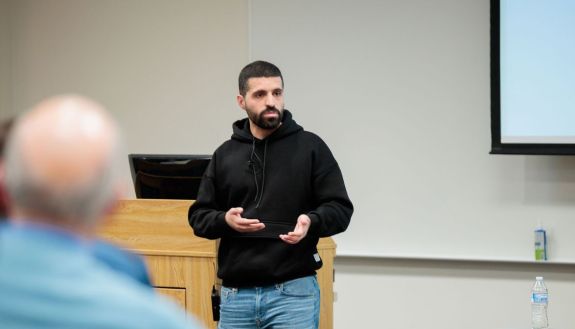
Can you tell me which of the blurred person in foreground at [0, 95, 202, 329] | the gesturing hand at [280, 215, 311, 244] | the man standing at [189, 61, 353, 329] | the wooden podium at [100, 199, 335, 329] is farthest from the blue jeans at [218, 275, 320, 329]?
the blurred person in foreground at [0, 95, 202, 329]

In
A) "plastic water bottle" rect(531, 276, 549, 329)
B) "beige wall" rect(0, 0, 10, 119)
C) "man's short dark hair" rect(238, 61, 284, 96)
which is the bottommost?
"plastic water bottle" rect(531, 276, 549, 329)

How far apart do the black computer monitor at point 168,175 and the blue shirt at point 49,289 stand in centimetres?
248

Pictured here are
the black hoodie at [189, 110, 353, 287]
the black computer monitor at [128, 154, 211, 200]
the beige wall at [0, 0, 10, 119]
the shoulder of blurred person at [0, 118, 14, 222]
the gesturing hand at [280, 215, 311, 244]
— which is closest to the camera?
the shoulder of blurred person at [0, 118, 14, 222]

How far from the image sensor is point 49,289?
0.94m

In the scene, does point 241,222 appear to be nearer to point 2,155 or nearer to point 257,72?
point 257,72

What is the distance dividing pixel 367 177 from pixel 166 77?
54.1 inches

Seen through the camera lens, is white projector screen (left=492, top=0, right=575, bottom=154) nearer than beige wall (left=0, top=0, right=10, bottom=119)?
Yes

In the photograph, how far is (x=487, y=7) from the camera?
4.52 m

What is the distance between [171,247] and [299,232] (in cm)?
81

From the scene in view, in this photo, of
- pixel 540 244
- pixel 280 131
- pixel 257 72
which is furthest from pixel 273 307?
pixel 540 244

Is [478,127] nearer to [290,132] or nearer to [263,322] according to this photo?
[290,132]

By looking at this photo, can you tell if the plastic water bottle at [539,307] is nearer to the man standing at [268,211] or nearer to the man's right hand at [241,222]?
the man standing at [268,211]

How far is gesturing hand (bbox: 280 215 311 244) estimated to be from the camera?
8.92 ft

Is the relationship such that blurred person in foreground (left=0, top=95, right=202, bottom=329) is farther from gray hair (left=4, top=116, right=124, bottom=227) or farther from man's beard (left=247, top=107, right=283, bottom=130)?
man's beard (left=247, top=107, right=283, bottom=130)
